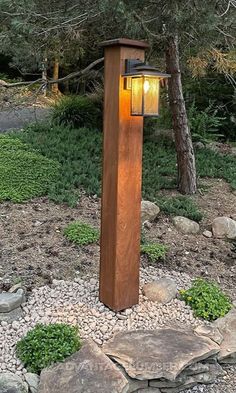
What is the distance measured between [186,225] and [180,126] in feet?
3.97

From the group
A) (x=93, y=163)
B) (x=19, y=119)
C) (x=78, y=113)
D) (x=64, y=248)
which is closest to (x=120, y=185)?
(x=64, y=248)

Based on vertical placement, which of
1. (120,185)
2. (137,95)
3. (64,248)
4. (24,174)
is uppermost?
(137,95)

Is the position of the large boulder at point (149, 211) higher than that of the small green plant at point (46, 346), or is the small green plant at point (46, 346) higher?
the large boulder at point (149, 211)

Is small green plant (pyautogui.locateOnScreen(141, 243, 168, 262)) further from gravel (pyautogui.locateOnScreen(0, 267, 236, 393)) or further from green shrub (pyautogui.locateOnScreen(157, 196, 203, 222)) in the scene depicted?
green shrub (pyautogui.locateOnScreen(157, 196, 203, 222))

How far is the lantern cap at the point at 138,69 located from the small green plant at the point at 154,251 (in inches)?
59.1

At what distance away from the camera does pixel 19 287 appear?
8.89ft

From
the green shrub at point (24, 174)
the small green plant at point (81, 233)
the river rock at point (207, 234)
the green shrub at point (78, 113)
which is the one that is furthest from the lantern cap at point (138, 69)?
the green shrub at point (78, 113)

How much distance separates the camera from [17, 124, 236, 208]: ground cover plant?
434cm

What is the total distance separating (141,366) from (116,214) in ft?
2.67

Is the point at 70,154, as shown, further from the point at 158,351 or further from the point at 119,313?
the point at 158,351

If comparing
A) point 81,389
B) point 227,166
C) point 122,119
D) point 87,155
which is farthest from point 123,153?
point 227,166

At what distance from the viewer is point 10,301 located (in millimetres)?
2490

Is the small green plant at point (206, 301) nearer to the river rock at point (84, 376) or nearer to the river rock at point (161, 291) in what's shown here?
the river rock at point (161, 291)

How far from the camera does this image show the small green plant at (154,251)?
10.8 ft
